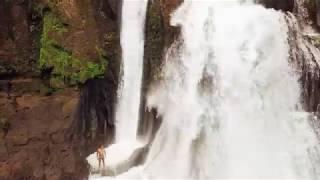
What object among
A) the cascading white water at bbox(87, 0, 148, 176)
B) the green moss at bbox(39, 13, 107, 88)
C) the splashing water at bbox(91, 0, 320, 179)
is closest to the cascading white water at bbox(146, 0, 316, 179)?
the splashing water at bbox(91, 0, 320, 179)

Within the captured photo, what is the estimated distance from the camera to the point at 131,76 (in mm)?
Answer: 15891

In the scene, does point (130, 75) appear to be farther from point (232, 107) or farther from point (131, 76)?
point (232, 107)

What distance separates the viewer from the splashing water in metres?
14.3

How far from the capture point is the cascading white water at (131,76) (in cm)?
1580

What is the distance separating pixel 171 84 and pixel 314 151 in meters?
3.88

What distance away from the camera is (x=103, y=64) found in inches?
616

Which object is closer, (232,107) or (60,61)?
(232,107)

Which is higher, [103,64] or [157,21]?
[157,21]

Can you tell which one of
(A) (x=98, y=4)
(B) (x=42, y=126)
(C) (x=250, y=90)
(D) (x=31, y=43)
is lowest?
(B) (x=42, y=126)

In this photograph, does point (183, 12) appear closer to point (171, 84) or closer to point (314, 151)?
point (171, 84)

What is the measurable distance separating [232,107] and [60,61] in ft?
14.9

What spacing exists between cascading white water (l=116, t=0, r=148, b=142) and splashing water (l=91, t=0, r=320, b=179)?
0.96 m

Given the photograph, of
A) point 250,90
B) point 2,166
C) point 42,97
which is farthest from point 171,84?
point 2,166

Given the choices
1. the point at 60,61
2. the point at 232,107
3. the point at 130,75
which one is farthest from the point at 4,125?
the point at 232,107
